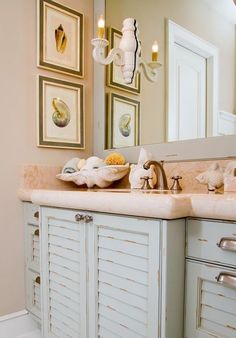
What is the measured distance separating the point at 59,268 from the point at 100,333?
0.31 m

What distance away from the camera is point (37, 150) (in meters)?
1.65

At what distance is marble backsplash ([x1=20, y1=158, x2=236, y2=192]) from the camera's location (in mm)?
1348

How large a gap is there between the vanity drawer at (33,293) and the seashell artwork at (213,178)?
0.94 metres

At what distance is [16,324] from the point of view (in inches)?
59.9

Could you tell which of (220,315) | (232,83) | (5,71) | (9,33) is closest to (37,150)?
(5,71)

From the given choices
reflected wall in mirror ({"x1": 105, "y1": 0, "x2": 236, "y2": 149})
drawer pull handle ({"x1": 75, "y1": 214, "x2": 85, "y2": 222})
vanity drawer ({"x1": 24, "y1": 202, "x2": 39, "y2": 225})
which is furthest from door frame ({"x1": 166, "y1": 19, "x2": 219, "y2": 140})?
vanity drawer ({"x1": 24, "y1": 202, "x2": 39, "y2": 225})

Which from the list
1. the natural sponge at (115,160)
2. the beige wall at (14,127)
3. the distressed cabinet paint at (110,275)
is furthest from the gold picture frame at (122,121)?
the distressed cabinet paint at (110,275)

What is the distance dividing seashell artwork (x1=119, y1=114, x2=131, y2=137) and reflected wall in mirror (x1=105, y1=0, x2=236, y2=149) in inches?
4.4

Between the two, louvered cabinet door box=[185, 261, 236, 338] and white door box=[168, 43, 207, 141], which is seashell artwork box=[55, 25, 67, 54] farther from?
louvered cabinet door box=[185, 261, 236, 338]

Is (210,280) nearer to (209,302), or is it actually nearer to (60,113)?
(209,302)

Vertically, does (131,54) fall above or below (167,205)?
above

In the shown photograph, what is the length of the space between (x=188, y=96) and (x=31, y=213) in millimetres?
983

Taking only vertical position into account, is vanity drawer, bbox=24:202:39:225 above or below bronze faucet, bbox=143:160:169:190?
below

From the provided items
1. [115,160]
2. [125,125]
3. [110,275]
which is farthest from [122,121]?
[110,275]
